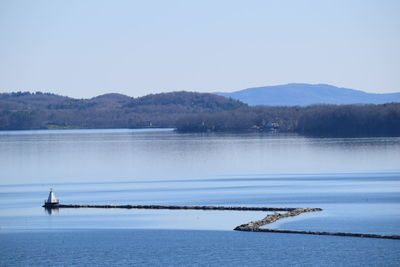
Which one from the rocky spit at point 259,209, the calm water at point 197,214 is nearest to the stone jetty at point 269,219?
the rocky spit at point 259,209

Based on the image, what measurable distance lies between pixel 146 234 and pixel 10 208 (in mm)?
10569

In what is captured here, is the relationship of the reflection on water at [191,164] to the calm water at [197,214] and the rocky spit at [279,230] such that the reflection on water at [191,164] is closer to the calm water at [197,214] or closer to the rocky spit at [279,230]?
the calm water at [197,214]

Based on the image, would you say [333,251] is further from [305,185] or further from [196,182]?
[196,182]

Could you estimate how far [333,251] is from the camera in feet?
78.7

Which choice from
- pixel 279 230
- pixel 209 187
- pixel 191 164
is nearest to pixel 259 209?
pixel 279 230

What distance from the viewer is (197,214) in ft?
108

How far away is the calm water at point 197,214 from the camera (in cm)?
2420

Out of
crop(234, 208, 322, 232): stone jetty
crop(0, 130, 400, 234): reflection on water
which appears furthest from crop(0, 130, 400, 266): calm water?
crop(234, 208, 322, 232): stone jetty

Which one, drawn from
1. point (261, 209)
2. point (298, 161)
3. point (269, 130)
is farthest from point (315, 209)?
point (269, 130)

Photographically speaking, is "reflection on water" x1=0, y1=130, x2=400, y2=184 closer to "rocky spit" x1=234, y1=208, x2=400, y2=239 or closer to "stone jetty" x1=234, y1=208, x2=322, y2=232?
"stone jetty" x1=234, y1=208, x2=322, y2=232

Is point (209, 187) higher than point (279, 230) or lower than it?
higher

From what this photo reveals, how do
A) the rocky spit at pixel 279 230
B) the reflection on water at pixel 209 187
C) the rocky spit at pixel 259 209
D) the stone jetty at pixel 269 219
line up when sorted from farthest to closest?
the reflection on water at pixel 209 187 < the stone jetty at pixel 269 219 < the rocky spit at pixel 259 209 < the rocky spit at pixel 279 230

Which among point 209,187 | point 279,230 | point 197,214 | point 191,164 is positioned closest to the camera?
point 279,230

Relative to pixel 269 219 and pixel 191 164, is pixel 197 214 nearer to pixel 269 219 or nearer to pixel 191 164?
pixel 269 219
